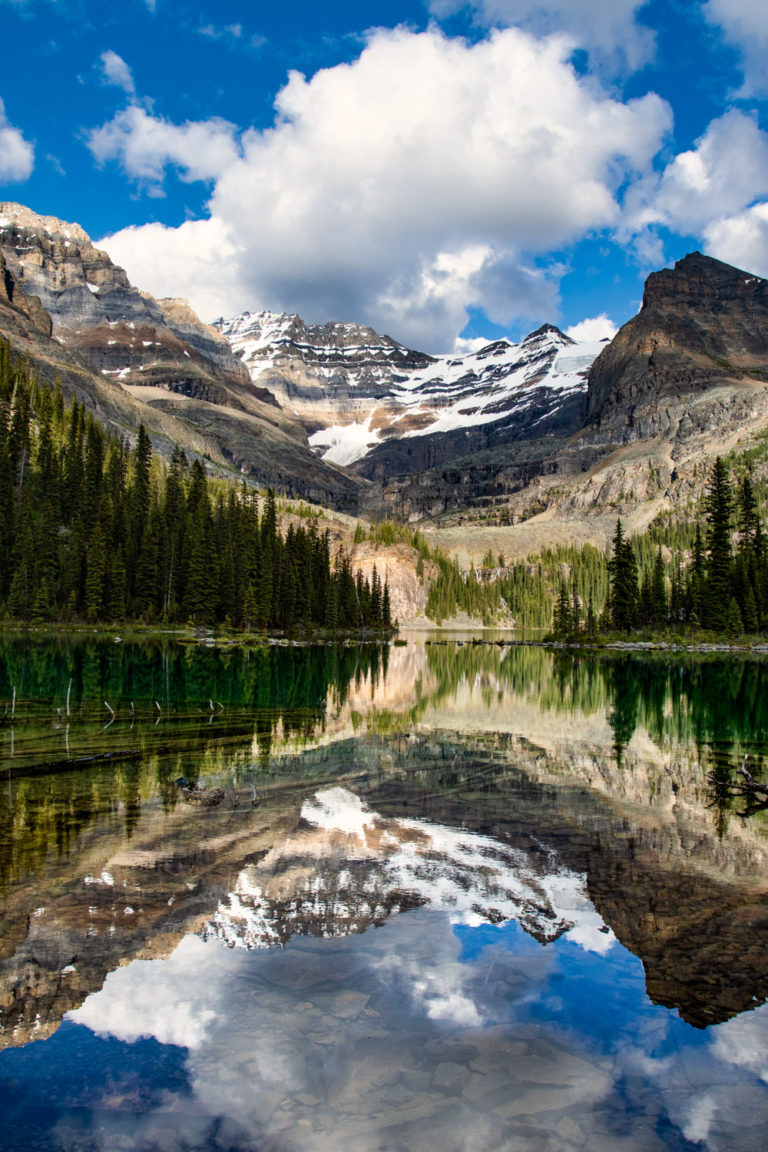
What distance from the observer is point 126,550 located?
328 ft

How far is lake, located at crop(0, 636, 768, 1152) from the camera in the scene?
6.35 m

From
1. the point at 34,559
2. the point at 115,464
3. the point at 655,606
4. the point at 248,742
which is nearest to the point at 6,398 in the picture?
the point at 115,464

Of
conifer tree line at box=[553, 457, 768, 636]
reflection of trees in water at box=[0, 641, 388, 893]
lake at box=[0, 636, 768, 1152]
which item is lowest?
lake at box=[0, 636, 768, 1152]

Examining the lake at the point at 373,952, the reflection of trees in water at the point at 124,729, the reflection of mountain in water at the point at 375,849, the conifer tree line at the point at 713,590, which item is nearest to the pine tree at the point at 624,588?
the conifer tree line at the point at 713,590

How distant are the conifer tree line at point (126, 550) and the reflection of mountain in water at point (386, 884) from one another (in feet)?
280

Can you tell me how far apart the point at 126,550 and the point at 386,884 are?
9584 centimetres

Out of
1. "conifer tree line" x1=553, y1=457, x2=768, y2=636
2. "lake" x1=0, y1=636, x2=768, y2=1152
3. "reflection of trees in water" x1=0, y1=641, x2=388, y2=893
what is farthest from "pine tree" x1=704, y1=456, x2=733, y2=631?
"lake" x1=0, y1=636, x2=768, y2=1152

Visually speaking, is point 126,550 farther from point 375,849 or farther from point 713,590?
point 375,849

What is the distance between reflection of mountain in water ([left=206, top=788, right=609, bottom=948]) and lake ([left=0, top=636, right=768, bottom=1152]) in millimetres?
55

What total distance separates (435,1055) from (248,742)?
17008mm

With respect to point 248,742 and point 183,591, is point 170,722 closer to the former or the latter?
point 248,742

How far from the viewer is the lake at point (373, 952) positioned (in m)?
6.35

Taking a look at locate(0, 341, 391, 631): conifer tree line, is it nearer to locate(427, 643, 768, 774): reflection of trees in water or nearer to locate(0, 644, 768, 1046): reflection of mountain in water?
locate(427, 643, 768, 774): reflection of trees in water

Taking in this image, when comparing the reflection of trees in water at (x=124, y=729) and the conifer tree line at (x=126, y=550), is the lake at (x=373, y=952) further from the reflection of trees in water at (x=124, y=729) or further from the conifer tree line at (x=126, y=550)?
the conifer tree line at (x=126, y=550)
